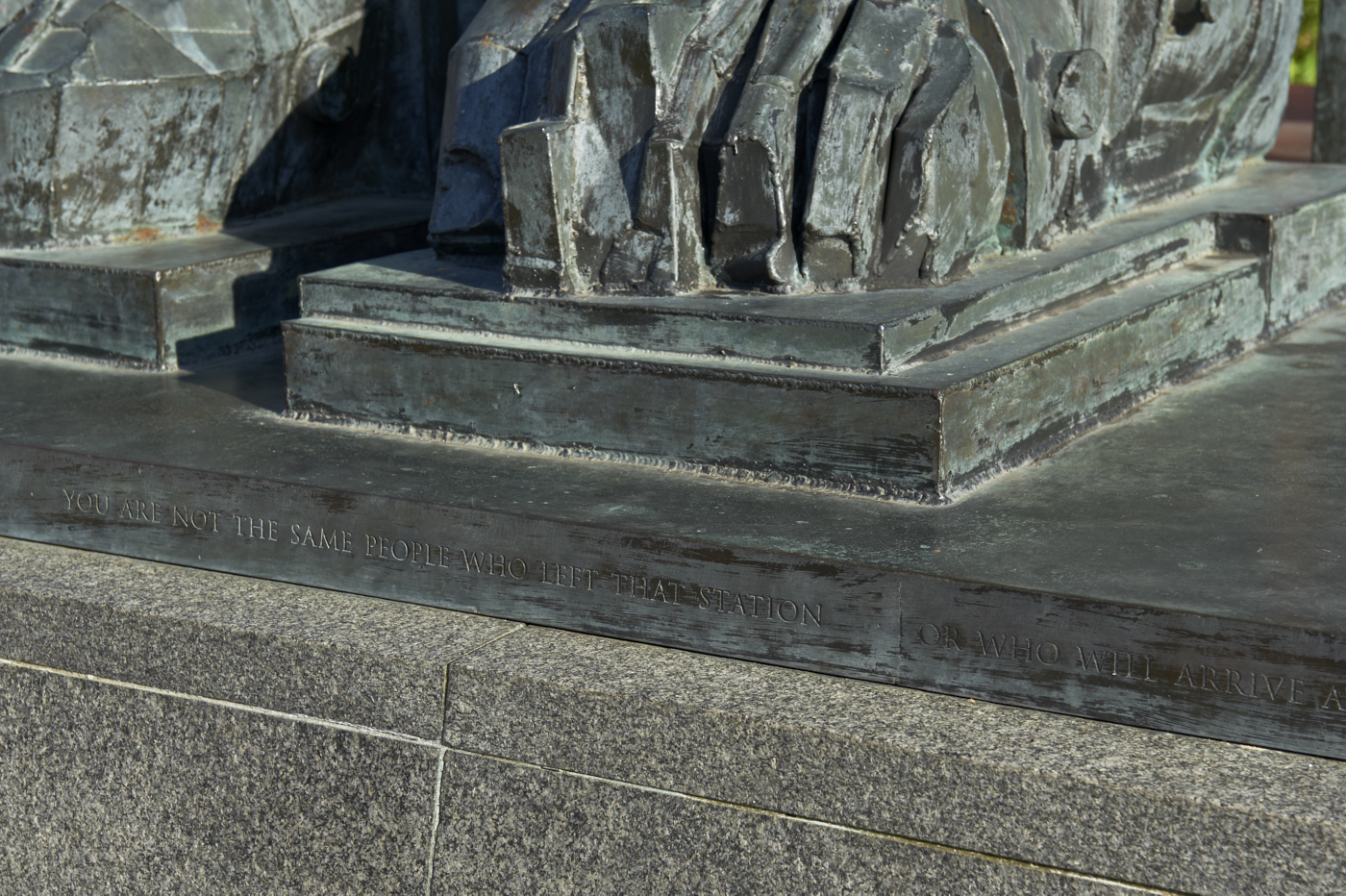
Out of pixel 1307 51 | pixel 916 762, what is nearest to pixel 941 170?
pixel 916 762

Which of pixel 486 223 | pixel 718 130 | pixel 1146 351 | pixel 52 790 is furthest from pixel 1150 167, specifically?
pixel 52 790

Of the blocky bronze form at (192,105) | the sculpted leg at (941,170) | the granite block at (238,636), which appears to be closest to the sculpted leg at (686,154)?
the sculpted leg at (941,170)

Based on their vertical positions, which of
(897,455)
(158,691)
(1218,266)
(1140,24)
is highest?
(1140,24)

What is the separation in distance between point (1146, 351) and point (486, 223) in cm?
184

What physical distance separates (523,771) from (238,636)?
0.73 meters

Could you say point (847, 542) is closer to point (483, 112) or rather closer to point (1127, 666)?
point (1127, 666)

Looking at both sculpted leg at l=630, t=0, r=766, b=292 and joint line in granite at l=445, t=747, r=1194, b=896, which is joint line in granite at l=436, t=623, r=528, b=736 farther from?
sculpted leg at l=630, t=0, r=766, b=292

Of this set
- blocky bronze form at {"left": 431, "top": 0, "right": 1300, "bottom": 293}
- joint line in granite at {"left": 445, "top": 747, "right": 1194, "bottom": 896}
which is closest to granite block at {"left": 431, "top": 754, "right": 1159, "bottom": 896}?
joint line in granite at {"left": 445, "top": 747, "right": 1194, "bottom": 896}

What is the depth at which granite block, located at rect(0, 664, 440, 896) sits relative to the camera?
334 centimetres

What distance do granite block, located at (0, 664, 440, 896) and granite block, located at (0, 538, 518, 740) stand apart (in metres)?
0.06

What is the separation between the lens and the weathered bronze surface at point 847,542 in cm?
279

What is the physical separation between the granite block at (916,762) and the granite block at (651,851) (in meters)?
0.03

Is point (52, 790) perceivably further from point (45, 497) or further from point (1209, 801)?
point (1209, 801)

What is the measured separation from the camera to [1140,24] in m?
4.99
